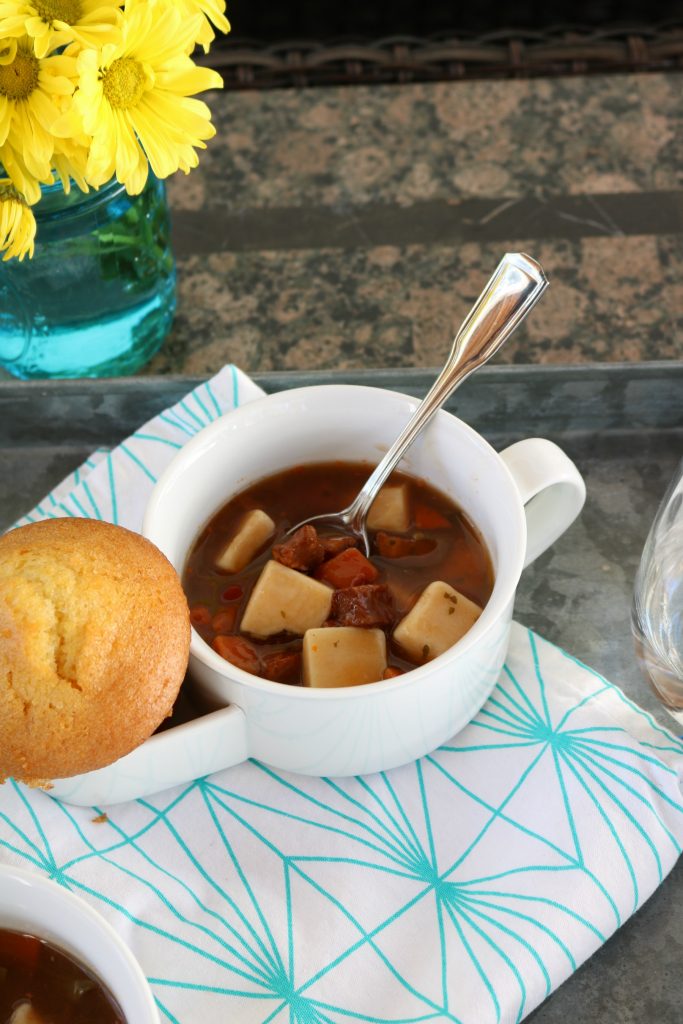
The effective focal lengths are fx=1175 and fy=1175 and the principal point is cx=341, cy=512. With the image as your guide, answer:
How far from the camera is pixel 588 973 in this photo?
1.09 meters

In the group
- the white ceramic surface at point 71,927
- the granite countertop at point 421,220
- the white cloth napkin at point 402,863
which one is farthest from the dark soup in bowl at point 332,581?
the granite countertop at point 421,220

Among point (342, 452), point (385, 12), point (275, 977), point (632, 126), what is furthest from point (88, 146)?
point (385, 12)

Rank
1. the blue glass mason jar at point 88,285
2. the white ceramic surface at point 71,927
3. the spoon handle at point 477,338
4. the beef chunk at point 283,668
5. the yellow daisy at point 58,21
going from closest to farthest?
the white ceramic surface at point 71,927 → the yellow daisy at point 58,21 → the beef chunk at point 283,668 → the spoon handle at point 477,338 → the blue glass mason jar at point 88,285

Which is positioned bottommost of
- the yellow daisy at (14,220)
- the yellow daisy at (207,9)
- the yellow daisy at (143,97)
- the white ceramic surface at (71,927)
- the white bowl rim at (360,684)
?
the white ceramic surface at (71,927)

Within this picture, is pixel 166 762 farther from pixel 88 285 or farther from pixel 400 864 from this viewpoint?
pixel 88 285

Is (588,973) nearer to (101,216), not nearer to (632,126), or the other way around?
(101,216)

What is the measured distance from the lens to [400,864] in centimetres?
113

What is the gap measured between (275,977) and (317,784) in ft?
0.65

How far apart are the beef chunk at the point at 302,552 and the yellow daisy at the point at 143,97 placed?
39 centimetres

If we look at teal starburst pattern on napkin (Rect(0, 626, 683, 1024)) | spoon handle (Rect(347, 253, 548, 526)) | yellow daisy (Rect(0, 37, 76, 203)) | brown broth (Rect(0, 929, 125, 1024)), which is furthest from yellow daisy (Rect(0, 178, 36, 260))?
brown broth (Rect(0, 929, 125, 1024))

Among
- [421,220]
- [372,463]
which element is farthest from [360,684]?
[421,220]

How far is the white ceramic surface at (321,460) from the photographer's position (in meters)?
1.08

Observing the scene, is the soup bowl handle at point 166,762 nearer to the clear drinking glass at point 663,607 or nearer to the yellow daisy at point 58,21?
the clear drinking glass at point 663,607

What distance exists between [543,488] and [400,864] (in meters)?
0.40
